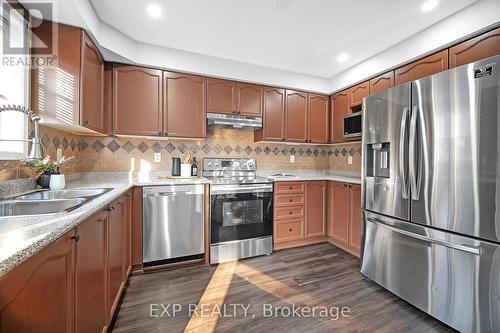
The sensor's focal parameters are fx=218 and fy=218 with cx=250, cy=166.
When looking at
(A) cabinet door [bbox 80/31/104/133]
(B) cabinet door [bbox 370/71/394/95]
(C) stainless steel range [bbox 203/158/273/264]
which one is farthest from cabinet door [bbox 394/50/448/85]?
(A) cabinet door [bbox 80/31/104/133]

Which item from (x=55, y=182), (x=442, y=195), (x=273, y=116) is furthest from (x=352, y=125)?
(x=55, y=182)

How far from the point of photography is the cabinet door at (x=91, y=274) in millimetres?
942

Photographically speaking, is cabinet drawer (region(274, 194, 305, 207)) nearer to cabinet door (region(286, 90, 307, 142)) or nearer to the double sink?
cabinet door (region(286, 90, 307, 142))

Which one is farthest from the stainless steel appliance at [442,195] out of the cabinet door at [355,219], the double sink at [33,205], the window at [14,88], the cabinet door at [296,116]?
the window at [14,88]

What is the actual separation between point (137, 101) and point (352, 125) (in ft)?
8.58

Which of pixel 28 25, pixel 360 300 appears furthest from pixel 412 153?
pixel 28 25

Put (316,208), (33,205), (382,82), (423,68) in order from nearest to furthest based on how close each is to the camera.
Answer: (33,205)
(423,68)
(382,82)
(316,208)

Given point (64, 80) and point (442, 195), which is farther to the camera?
point (64, 80)

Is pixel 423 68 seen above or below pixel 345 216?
above

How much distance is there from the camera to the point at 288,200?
2.83m

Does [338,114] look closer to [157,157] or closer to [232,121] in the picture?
[232,121]

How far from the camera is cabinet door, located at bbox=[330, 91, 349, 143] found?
3082 millimetres

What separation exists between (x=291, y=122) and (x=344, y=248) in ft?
6.02

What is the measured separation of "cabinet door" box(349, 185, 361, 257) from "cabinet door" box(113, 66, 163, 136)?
2.37 metres
